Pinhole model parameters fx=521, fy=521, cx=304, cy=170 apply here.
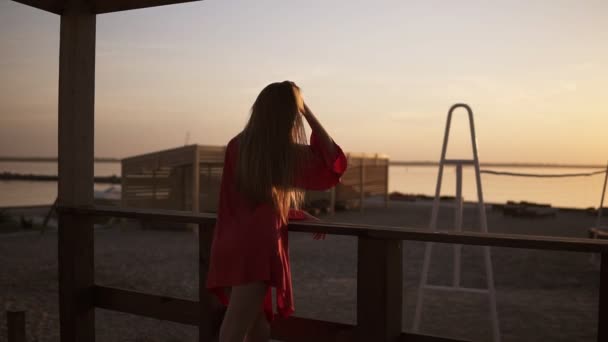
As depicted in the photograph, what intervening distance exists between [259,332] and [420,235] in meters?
0.81

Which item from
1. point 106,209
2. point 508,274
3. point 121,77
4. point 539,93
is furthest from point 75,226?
point 539,93

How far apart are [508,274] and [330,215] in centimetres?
843

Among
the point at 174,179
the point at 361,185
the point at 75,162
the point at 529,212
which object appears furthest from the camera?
the point at 361,185

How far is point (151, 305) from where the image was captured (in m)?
2.72

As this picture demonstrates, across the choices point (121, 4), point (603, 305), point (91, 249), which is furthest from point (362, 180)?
point (603, 305)

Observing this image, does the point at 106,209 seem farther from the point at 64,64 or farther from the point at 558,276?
the point at 558,276

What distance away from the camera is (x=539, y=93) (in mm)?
18625

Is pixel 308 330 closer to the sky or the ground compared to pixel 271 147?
closer to the ground

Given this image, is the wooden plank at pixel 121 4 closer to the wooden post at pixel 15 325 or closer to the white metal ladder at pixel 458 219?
the wooden post at pixel 15 325

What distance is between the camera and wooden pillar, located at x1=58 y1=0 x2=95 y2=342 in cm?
296

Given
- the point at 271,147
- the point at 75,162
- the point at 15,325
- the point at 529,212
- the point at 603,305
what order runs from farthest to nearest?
the point at 529,212, the point at 75,162, the point at 15,325, the point at 271,147, the point at 603,305

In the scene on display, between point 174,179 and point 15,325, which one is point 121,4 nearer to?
point 15,325

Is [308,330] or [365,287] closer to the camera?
[365,287]

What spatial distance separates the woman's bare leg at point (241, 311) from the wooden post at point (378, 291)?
0.41 m
